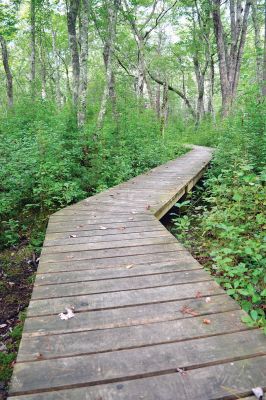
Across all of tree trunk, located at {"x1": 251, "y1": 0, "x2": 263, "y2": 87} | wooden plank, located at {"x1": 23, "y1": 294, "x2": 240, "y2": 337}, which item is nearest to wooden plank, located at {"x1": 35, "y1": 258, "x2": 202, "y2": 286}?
wooden plank, located at {"x1": 23, "y1": 294, "x2": 240, "y2": 337}

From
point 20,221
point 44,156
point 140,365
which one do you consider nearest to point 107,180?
point 44,156

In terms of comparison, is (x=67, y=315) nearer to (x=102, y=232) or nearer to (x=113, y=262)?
(x=113, y=262)

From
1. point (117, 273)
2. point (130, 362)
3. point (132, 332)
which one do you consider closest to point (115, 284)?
point (117, 273)

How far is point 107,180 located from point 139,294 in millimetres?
5570

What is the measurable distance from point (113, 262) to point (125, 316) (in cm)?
104

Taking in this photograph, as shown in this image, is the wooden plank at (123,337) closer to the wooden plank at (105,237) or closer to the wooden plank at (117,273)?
the wooden plank at (117,273)

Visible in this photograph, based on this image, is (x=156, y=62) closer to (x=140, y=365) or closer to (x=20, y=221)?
(x=20, y=221)

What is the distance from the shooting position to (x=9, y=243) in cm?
545

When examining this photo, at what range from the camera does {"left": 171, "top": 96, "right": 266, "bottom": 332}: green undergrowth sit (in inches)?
123

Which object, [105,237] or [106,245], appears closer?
[106,245]

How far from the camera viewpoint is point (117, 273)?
3.11 meters

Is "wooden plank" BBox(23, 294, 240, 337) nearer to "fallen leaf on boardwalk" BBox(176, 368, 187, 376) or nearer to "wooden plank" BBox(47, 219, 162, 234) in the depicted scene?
"fallen leaf on boardwalk" BBox(176, 368, 187, 376)

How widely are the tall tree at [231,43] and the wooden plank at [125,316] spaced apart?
43.1ft

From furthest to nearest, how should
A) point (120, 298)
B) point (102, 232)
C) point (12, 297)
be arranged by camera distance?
point (102, 232)
point (12, 297)
point (120, 298)
